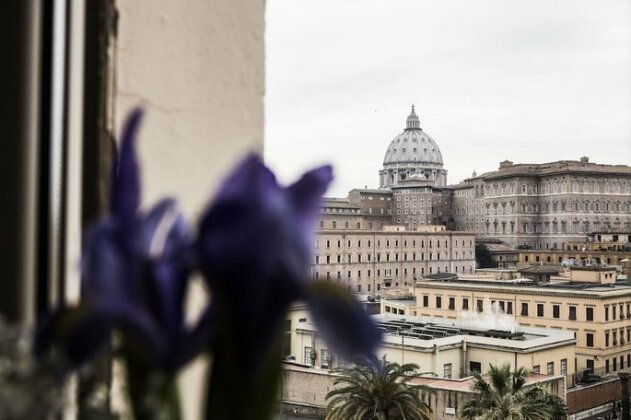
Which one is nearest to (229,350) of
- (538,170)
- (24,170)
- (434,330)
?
(24,170)

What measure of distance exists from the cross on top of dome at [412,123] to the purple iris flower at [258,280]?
53.7 metres

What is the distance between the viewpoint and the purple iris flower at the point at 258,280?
1.30 feet

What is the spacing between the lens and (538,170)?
37.0 m

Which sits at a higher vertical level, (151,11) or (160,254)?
(151,11)

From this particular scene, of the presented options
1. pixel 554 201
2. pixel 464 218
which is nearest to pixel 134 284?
pixel 554 201

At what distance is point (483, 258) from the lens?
34.1 m

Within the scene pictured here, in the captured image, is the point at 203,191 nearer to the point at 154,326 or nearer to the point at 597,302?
the point at 154,326

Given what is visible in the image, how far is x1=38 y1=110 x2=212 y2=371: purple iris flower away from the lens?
392 mm

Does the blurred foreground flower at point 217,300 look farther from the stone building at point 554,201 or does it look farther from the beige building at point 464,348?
the stone building at point 554,201

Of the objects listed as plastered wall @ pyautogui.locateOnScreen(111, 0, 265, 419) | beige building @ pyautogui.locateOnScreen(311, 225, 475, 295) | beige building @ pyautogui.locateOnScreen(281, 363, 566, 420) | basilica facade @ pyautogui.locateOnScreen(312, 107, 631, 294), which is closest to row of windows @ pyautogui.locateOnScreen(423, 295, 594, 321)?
beige building @ pyautogui.locateOnScreen(281, 363, 566, 420)

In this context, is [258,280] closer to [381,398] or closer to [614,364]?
[381,398]

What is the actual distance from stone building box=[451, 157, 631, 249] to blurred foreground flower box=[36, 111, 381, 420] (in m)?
36.6

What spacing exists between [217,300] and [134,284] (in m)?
0.04

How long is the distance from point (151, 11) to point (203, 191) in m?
0.16
